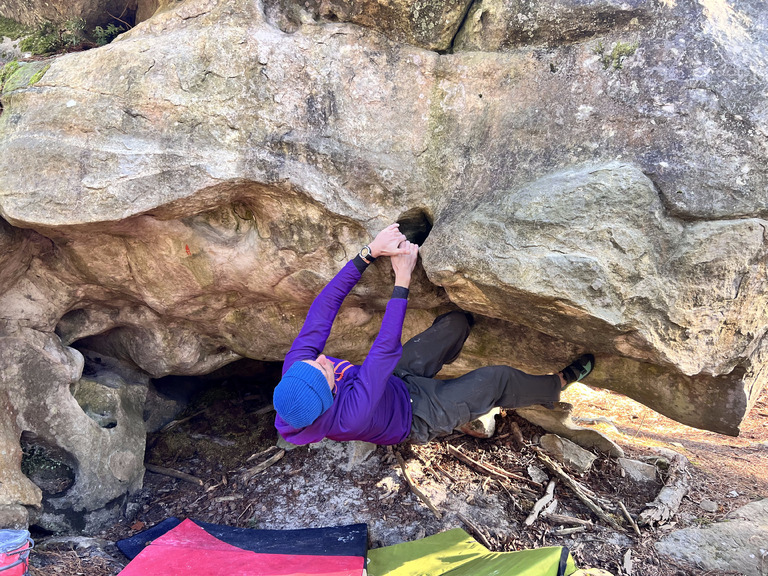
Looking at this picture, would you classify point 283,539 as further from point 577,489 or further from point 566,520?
point 577,489

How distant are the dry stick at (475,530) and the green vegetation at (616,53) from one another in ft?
12.5

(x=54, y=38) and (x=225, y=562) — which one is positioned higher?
(x=54, y=38)

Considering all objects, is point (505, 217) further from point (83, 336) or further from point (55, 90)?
point (83, 336)

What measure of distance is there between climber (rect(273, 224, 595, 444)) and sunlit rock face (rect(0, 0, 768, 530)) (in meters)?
0.26

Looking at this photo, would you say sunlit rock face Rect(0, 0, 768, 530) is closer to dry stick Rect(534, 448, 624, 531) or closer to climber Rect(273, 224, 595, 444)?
climber Rect(273, 224, 595, 444)

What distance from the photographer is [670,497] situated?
5164 mm

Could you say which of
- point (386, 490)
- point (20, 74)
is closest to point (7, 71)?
point (20, 74)

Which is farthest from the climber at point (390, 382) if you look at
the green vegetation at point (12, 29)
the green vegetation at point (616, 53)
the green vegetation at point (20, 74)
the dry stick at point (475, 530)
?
the green vegetation at point (12, 29)

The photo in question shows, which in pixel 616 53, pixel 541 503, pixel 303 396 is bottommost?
pixel 541 503

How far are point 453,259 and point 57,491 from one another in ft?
12.7

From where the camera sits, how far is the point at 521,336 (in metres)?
4.65

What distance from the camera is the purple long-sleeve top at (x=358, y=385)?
11.4 feet

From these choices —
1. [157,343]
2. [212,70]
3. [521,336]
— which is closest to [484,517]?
[521,336]

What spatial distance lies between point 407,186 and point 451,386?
1.58m
